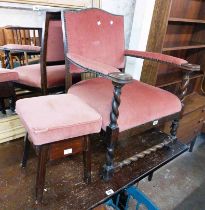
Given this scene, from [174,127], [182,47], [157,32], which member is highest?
[157,32]

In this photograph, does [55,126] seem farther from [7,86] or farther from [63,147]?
[7,86]

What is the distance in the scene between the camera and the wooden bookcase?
165cm

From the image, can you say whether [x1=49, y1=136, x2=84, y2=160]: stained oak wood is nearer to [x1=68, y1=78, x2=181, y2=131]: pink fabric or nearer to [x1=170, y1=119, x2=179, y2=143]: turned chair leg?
[x1=68, y1=78, x2=181, y2=131]: pink fabric

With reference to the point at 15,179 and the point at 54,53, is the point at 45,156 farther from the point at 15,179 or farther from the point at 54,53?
the point at 54,53

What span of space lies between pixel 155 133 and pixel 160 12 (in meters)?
→ 0.95

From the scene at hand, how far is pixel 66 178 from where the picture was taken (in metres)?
1.15

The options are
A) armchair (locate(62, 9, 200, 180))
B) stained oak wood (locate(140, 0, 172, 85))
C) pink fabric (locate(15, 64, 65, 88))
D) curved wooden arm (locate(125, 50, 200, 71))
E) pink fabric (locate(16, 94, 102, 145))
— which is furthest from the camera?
stained oak wood (locate(140, 0, 172, 85))

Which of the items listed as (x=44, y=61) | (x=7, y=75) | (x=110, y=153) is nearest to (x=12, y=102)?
(x=7, y=75)

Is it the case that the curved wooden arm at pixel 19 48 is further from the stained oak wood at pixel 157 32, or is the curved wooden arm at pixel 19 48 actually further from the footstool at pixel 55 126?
the stained oak wood at pixel 157 32

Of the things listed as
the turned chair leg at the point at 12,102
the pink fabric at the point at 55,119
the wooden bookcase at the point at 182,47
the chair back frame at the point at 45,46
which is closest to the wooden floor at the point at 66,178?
the turned chair leg at the point at 12,102

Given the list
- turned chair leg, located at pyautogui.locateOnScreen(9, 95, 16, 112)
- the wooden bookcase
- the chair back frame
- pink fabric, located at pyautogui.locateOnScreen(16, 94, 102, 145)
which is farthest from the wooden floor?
the wooden bookcase

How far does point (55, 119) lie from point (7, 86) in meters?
0.62

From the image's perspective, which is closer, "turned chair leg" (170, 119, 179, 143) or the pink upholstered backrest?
the pink upholstered backrest

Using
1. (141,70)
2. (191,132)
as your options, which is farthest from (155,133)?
(191,132)
